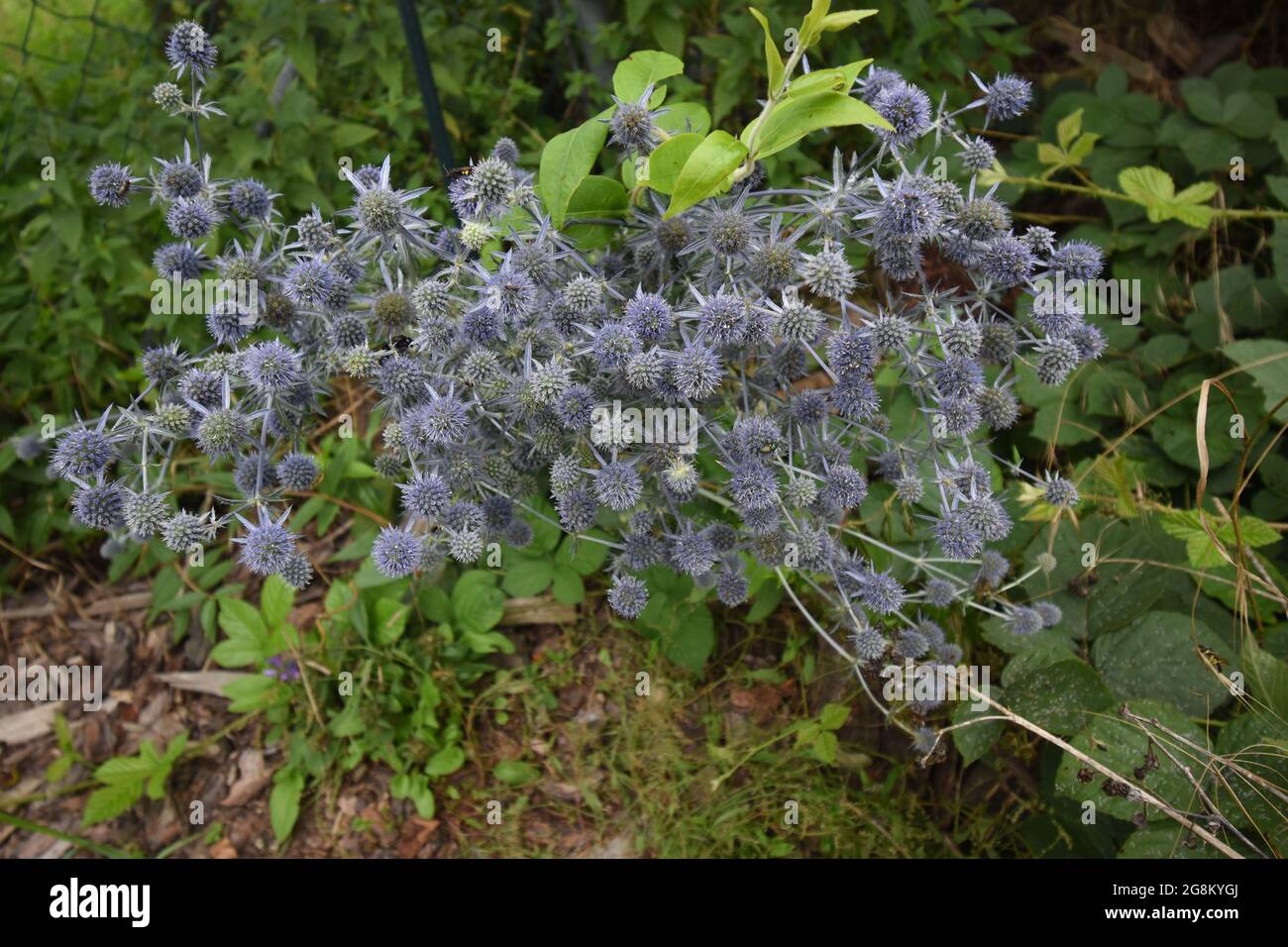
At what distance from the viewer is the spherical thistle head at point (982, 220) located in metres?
1.65

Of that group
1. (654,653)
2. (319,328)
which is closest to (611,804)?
(654,653)

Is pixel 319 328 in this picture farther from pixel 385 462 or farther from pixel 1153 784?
→ pixel 1153 784

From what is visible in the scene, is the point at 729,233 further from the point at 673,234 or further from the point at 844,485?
Answer: the point at 844,485

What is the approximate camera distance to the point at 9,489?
11.1 feet

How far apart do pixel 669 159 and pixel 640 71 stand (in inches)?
13.9

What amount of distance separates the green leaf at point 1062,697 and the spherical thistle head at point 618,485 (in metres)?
1.03

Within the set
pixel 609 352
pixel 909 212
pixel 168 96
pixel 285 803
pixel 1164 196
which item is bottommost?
pixel 285 803

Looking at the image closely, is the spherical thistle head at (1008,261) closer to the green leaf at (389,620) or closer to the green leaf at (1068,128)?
the green leaf at (1068,128)

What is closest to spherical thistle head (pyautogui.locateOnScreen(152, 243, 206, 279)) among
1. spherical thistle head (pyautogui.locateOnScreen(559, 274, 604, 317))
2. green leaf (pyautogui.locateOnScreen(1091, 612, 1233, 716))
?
spherical thistle head (pyautogui.locateOnScreen(559, 274, 604, 317))

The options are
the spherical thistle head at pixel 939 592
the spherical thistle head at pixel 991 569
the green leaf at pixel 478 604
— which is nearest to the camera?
the spherical thistle head at pixel 939 592

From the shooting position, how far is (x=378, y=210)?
1.66m

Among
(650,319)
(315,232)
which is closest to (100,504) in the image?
(315,232)

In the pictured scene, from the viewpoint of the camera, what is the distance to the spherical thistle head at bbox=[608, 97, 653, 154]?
1.73m

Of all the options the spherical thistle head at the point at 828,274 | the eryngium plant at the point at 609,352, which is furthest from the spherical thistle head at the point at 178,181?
the spherical thistle head at the point at 828,274
